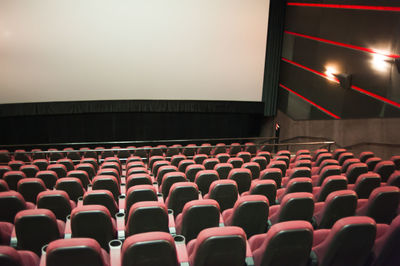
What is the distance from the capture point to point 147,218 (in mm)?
2623

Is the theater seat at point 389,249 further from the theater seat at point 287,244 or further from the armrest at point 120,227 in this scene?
the armrest at point 120,227

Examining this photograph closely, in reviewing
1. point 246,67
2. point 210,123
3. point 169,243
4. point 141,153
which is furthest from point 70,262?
point 210,123

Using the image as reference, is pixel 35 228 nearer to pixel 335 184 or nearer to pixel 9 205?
pixel 9 205

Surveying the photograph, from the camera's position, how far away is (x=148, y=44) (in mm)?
10070

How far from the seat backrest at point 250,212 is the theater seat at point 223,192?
624 mm

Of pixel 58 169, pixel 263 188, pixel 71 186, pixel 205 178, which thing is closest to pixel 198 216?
pixel 263 188

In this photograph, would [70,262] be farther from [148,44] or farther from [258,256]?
[148,44]

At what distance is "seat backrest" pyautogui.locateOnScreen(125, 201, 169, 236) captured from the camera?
2.59 m

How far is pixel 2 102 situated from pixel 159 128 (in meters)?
4.72

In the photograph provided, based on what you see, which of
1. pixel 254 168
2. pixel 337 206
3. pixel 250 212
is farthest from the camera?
pixel 254 168

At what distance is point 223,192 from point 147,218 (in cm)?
113

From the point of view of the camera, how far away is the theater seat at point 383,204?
119 inches

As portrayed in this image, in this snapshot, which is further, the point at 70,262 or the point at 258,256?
the point at 258,256

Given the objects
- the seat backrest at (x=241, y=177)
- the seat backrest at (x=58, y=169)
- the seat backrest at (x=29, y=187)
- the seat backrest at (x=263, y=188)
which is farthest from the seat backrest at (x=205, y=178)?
the seat backrest at (x=58, y=169)
